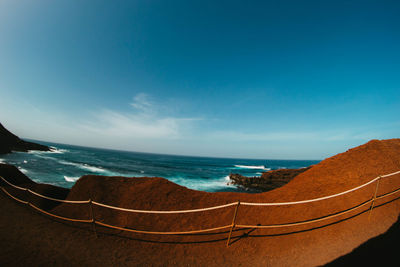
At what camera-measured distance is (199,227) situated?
14.4 ft

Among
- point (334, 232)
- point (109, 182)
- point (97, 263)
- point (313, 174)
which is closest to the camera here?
point (97, 263)

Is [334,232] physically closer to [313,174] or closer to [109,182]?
[313,174]

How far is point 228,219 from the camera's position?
4.61 m

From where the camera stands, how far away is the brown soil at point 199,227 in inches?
127

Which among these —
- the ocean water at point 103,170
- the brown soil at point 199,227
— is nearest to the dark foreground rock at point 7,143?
the ocean water at point 103,170

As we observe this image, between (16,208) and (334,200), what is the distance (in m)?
11.2

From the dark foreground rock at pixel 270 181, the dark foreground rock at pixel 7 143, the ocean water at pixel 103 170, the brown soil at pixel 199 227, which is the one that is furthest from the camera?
the dark foreground rock at pixel 7 143

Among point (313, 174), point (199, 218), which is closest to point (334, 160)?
point (313, 174)

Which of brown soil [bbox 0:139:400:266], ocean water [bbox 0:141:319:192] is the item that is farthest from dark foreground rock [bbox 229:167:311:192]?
brown soil [bbox 0:139:400:266]

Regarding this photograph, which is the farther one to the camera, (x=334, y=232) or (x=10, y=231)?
(x=10, y=231)

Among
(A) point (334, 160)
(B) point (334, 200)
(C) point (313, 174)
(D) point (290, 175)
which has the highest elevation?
(A) point (334, 160)

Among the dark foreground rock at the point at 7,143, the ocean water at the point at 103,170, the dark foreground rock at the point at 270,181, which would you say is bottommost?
the ocean water at the point at 103,170

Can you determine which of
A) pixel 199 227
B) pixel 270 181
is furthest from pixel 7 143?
pixel 270 181

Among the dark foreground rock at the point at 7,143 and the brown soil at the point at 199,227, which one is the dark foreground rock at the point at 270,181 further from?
the dark foreground rock at the point at 7,143
